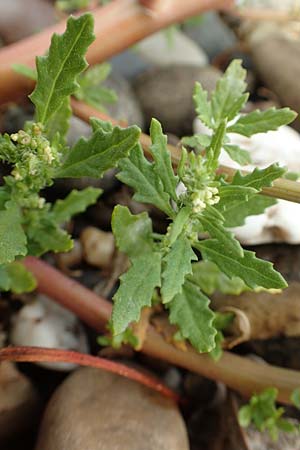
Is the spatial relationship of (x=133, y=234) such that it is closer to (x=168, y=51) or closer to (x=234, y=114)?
(x=234, y=114)

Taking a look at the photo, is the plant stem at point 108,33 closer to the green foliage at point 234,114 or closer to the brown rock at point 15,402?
the green foliage at point 234,114

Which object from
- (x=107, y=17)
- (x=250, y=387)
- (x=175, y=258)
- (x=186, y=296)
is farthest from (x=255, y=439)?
(x=107, y=17)

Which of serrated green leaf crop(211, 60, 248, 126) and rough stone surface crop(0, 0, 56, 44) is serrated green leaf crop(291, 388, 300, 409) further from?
rough stone surface crop(0, 0, 56, 44)

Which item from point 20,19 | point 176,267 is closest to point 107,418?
point 176,267

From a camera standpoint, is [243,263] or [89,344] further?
[89,344]

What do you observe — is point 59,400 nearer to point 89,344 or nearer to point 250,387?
point 89,344
